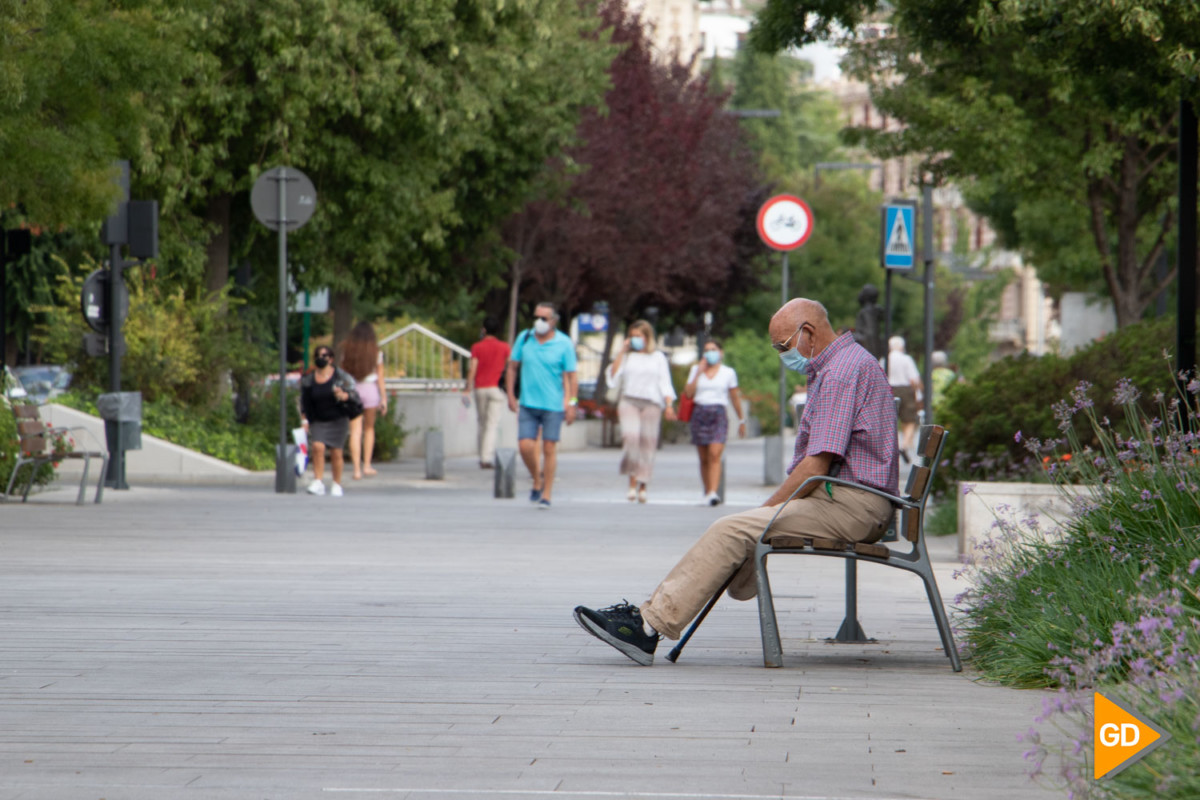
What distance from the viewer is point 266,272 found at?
2731cm

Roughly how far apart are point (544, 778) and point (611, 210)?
29.4m

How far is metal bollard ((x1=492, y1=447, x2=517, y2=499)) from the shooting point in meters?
Answer: 18.7

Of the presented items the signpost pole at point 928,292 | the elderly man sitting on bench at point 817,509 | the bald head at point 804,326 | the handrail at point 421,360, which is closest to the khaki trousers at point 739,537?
the elderly man sitting on bench at point 817,509

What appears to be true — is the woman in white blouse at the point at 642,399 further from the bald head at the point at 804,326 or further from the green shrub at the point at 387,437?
the bald head at the point at 804,326

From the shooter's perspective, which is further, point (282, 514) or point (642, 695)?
point (282, 514)

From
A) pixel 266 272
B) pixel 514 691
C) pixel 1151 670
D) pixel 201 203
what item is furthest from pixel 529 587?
pixel 266 272

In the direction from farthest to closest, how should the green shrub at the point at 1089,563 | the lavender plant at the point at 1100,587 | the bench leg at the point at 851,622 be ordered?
1. the bench leg at the point at 851,622
2. the green shrub at the point at 1089,563
3. the lavender plant at the point at 1100,587

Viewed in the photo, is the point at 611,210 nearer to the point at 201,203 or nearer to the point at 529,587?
the point at 201,203

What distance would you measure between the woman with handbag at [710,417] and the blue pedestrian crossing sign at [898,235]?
192 centimetres

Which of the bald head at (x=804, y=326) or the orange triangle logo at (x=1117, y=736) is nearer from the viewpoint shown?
the orange triangle logo at (x=1117, y=736)

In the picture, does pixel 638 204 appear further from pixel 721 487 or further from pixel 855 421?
pixel 855 421

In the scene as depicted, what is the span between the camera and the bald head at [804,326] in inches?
301

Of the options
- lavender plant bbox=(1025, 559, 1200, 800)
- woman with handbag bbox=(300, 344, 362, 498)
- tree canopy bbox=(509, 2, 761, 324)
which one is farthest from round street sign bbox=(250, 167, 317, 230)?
lavender plant bbox=(1025, 559, 1200, 800)

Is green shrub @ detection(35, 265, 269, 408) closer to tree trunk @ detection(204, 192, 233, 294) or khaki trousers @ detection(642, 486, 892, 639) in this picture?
tree trunk @ detection(204, 192, 233, 294)
